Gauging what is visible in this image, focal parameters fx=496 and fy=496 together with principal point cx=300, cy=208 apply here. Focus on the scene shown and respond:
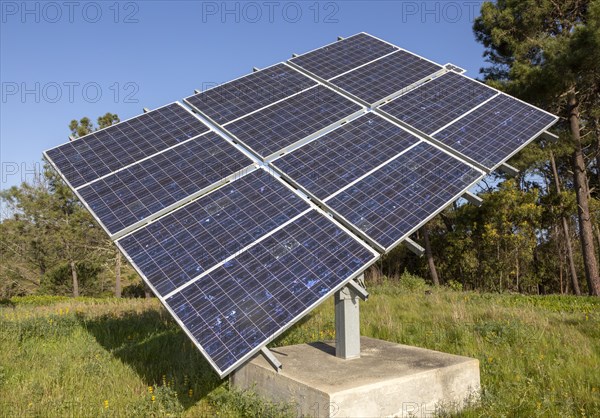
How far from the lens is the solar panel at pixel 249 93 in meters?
9.55

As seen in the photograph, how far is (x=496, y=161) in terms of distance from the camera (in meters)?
7.79

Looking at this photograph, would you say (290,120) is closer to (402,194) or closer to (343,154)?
(343,154)

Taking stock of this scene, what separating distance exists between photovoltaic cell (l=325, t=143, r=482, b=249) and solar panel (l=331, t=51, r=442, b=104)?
91.5 inches

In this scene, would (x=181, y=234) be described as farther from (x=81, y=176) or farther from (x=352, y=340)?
(x=352, y=340)

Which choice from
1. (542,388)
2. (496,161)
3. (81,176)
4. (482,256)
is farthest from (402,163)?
(482,256)

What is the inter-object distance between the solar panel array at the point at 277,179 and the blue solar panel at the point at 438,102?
4cm

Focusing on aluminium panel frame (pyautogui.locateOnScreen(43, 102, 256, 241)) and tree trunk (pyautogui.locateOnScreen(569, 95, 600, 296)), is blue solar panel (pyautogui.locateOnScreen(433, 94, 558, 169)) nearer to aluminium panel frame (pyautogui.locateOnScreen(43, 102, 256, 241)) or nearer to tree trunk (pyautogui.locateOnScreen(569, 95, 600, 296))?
aluminium panel frame (pyautogui.locateOnScreen(43, 102, 256, 241))

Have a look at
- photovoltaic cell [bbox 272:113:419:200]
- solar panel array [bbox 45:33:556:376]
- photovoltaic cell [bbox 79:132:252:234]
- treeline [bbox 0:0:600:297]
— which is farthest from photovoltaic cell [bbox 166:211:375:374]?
treeline [bbox 0:0:600:297]

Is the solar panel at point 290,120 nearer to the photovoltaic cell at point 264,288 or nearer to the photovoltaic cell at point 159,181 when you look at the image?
the photovoltaic cell at point 159,181

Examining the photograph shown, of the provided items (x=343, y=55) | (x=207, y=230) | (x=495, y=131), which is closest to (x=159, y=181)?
(x=207, y=230)

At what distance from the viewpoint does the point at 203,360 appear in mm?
9359

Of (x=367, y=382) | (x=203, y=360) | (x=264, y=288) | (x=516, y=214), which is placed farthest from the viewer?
(x=516, y=214)

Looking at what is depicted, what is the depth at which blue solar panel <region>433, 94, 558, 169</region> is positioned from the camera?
8039 mm

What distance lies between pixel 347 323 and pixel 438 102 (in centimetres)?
465
